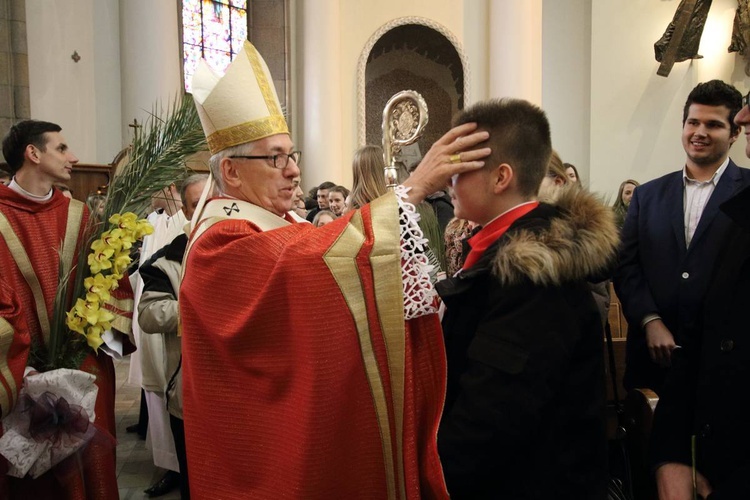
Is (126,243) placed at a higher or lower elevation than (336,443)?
higher

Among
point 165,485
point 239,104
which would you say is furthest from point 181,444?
point 239,104

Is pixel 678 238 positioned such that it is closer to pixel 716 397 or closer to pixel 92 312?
pixel 716 397

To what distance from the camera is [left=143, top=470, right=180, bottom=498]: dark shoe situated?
140 inches

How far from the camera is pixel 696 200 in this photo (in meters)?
2.75

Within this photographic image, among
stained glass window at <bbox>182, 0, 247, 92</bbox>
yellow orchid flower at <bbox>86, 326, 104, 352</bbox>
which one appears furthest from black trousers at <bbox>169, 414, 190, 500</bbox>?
stained glass window at <bbox>182, 0, 247, 92</bbox>

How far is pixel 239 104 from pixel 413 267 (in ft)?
2.72

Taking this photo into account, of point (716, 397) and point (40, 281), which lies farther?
point (40, 281)

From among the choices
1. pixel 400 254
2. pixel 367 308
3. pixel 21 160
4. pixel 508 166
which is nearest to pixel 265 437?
pixel 367 308

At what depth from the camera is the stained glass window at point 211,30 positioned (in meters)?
9.84

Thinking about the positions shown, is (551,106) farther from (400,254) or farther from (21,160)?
(400,254)

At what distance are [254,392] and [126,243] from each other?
138 centimetres

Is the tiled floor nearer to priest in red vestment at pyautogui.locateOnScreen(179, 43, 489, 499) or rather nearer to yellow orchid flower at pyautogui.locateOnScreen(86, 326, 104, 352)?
yellow orchid flower at pyautogui.locateOnScreen(86, 326, 104, 352)

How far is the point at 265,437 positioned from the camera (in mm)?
1528

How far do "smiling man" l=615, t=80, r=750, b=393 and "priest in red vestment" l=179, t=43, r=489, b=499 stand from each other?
149cm
